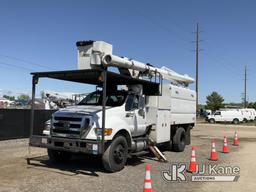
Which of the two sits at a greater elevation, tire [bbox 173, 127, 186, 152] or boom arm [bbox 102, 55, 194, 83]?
boom arm [bbox 102, 55, 194, 83]

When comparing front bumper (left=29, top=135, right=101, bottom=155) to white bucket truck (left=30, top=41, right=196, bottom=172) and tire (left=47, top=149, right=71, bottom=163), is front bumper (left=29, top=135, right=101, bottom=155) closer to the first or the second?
white bucket truck (left=30, top=41, right=196, bottom=172)

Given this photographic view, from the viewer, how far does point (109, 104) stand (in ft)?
34.2

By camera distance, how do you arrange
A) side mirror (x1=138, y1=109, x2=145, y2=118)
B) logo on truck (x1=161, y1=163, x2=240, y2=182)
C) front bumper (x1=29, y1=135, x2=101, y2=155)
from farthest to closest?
side mirror (x1=138, y1=109, x2=145, y2=118) → logo on truck (x1=161, y1=163, x2=240, y2=182) → front bumper (x1=29, y1=135, x2=101, y2=155)

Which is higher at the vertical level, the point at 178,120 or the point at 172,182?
the point at 178,120

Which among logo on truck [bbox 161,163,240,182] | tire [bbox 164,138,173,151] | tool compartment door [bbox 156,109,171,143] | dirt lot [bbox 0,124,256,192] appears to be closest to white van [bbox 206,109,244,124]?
tire [bbox 164,138,173,151]

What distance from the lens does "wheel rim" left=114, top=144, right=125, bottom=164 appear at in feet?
30.2

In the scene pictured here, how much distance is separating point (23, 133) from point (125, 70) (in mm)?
8148

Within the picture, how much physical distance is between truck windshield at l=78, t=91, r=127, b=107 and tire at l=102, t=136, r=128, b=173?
55.5 inches

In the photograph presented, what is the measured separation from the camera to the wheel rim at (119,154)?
9195mm

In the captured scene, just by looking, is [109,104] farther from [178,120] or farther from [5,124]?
[5,124]

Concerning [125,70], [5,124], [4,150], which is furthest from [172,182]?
[5,124]

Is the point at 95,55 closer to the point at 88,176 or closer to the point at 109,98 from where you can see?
the point at 109,98

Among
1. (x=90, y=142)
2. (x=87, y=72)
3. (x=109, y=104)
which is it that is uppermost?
(x=87, y=72)

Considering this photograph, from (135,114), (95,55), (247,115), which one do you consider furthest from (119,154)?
(247,115)
